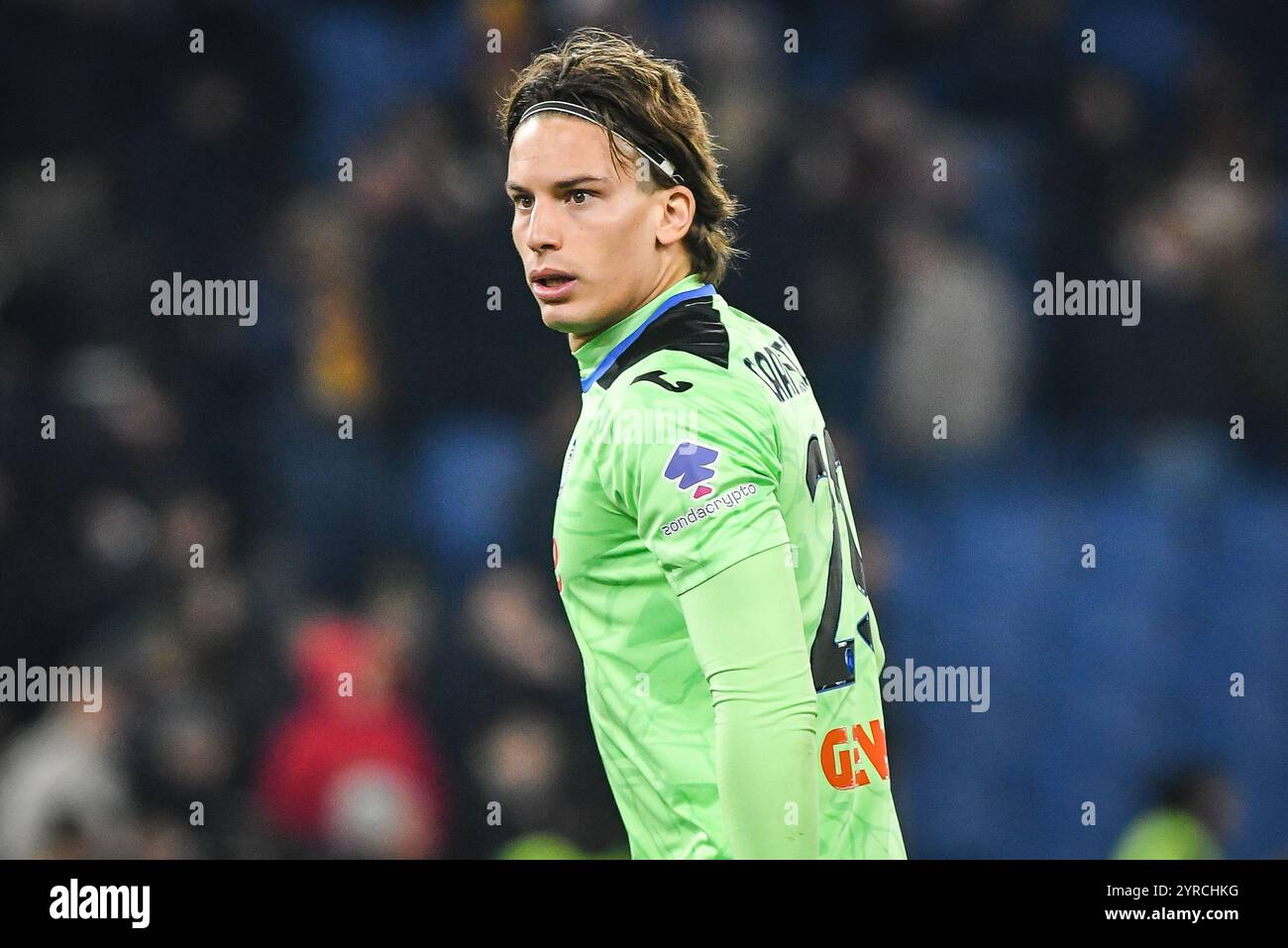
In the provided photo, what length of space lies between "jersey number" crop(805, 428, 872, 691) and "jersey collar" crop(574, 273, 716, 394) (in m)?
0.35

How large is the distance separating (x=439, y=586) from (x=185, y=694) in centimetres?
101

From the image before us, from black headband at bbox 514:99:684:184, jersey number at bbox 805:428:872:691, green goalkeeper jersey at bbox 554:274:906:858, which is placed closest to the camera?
green goalkeeper jersey at bbox 554:274:906:858

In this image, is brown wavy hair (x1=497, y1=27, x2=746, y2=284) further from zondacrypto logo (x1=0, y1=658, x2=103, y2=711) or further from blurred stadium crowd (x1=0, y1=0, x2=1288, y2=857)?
zondacrypto logo (x1=0, y1=658, x2=103, y2=711)

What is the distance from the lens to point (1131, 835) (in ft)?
18.7

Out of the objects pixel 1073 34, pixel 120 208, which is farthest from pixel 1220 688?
pixel 120 208

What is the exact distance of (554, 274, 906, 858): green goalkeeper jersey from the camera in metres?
Answer: 2.49

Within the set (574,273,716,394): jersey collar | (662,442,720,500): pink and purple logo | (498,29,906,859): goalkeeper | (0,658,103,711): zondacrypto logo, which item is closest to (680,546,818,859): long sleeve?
(498,29,906,859): goalkeeper

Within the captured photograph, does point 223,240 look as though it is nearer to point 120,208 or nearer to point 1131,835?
point 120,208

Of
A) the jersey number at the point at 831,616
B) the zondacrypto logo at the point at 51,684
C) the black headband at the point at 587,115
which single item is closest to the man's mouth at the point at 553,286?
the black headband at the point at 587,115

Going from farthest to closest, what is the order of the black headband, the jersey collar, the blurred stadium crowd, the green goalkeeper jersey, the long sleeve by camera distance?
the blurred stadium crowd, the black headband, the jersey collar, the green goalkeeper jersey, the long sleeve

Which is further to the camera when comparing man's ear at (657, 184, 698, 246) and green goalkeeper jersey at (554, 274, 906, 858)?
man's ear at (657, 184, 698, 246)

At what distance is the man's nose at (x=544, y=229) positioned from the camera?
2900mm

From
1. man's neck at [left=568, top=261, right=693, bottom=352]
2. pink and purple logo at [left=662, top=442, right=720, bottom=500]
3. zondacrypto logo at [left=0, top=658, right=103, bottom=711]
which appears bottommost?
zondacrypto logo at [left=0, top=658, right=103, bottom=711]

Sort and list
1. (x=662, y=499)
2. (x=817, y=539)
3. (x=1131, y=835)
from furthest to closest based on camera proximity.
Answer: (x=1131, y=835) → (x=817, y=539) → (x=662, y=499)
